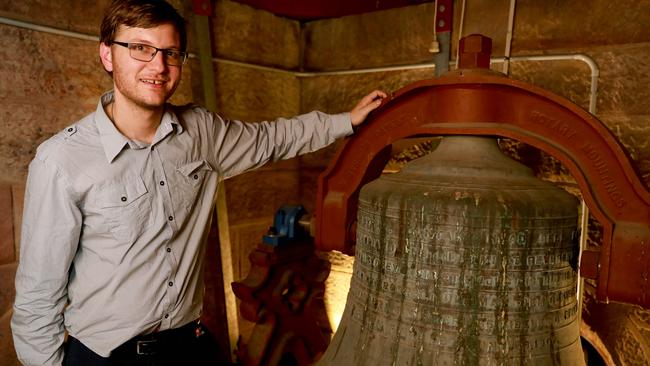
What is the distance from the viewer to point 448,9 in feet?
7.77

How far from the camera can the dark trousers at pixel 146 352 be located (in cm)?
150

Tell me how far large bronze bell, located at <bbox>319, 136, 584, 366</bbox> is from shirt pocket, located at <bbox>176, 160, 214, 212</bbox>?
721mm

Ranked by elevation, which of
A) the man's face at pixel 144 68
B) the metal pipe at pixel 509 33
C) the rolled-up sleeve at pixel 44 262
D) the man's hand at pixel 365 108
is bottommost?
the rolled-up sleeve at pixel 44 262

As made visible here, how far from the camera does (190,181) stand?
5.32 ft

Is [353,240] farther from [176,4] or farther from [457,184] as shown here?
[176,4]

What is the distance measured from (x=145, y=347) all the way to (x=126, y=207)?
48cm

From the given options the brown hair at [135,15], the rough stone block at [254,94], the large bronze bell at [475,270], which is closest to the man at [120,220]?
the brown hair at [135,15]

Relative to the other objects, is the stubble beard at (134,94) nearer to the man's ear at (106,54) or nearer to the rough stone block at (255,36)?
the man's ear at (106,54)

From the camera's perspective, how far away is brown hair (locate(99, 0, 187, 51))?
55.8 inches

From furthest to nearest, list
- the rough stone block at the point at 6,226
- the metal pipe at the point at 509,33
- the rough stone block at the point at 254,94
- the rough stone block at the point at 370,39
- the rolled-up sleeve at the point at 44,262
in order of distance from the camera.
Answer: the rough stone block at the point at 254,94 → the rough stone block at the point at 370,39 → the metal pipe at the point at 509,33 → the rough stone block at the point at 6,226 → the rolled-up sleeve at the point at 44,262

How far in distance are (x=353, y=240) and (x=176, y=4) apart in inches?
66.6

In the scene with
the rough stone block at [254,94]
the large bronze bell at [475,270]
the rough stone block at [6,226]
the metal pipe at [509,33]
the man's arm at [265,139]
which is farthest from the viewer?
the rough stone block at [254,94]

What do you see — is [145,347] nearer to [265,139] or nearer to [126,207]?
[126,207]

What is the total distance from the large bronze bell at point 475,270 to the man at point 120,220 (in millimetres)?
519
